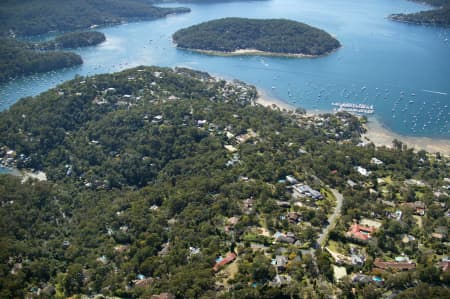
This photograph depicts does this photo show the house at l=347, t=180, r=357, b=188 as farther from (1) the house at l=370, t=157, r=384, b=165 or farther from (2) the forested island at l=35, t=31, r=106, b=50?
(2) the forested island at l=35, t=31, r=106, b=50

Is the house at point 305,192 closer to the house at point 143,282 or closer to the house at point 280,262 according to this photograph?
the house at point 280,262

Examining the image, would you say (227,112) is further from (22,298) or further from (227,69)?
(22,298)

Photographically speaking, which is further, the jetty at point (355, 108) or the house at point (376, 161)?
the jetty at point (355, 108)

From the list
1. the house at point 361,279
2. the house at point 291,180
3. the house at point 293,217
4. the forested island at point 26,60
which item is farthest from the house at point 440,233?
the forested island at point 26,60

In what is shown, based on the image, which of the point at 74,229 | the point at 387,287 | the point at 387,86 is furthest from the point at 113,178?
the point at 387,86

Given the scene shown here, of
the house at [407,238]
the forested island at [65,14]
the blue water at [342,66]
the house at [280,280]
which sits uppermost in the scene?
the forested island at [65,14]

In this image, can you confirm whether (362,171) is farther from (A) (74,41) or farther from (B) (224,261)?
(A) (74,41)
